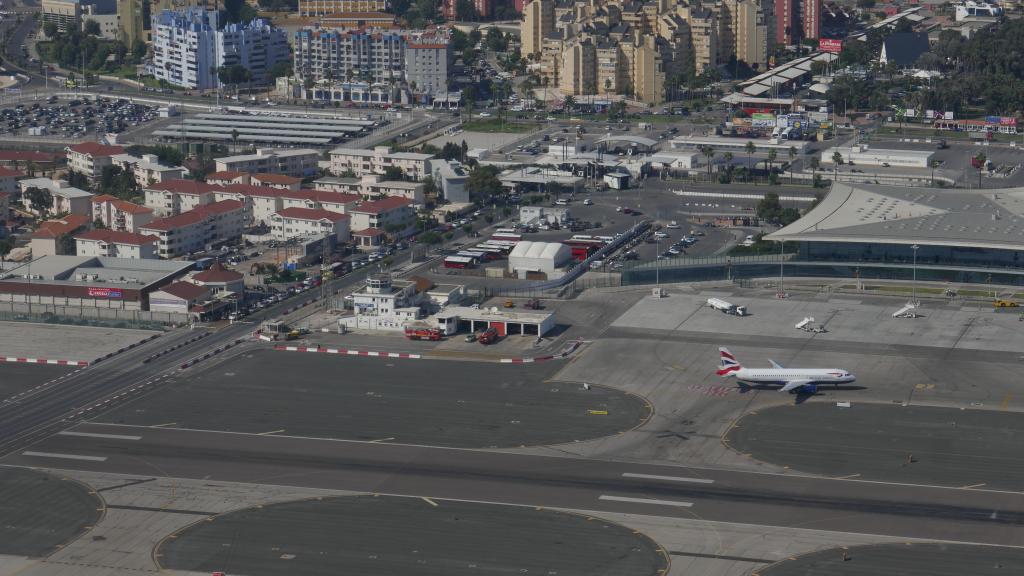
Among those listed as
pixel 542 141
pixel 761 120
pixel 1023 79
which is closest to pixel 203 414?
pixel 542 141

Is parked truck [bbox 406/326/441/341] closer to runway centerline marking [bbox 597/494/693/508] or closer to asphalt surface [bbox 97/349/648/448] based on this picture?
asphalt surface [bbox 97/349/648/448]

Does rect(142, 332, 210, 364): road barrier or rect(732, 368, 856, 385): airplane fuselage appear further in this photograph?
rect(142, 332, 210, 364): road barrier

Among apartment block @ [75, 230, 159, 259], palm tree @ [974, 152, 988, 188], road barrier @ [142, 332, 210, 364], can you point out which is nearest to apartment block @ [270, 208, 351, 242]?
apartment block @ [75, 230, 159, 259]

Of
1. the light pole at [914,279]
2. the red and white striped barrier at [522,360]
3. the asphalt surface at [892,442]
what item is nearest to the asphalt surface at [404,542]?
the asphalt surface at [892,442]

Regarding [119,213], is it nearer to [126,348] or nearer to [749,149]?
[126,348]

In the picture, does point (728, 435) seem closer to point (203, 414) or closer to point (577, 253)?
point (203, 414)
